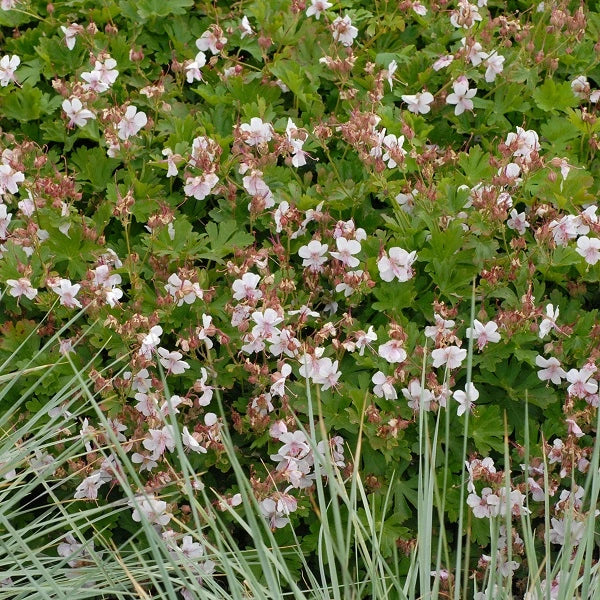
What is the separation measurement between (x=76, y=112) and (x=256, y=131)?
57cm

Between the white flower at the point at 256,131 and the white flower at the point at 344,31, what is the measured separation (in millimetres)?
524

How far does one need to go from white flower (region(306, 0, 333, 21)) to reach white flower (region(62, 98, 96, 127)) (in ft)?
2.54

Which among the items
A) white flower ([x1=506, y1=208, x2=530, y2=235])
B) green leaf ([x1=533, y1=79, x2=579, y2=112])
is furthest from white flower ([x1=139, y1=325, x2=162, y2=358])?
green leaf ([x1=533, y1=79, x2=579, y2=112])

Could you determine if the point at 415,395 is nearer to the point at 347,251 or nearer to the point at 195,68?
the point at 347,251

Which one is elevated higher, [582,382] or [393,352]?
[393,352]

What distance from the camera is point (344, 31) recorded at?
320cm

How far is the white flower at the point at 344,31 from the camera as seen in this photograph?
318 cm

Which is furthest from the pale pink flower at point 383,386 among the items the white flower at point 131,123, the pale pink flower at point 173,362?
the white flower at point 131,123

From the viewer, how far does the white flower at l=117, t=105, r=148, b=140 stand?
9.68 ft

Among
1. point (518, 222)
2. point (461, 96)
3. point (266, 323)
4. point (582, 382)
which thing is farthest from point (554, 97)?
point (266, 323)

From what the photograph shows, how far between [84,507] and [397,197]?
1182 mm

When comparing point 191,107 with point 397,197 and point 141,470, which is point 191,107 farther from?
point 141,470

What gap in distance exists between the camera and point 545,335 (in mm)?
2611

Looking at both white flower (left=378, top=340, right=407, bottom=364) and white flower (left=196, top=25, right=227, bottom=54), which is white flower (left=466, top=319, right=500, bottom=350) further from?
white flower (left=196, top=25, right=227, bottom=54)
